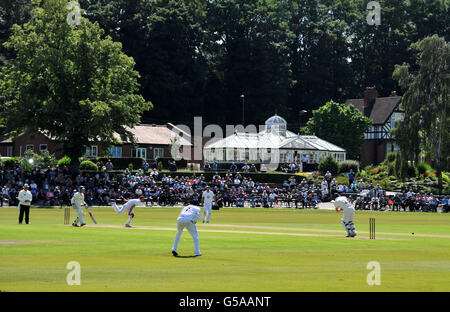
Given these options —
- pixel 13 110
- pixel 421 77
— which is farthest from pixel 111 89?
pixel 421 77

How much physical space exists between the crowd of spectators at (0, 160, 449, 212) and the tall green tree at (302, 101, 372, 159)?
28993 millimetres

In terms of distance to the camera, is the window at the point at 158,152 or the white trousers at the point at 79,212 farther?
the window at the point at 158,152

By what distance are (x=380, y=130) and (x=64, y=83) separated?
50.1m

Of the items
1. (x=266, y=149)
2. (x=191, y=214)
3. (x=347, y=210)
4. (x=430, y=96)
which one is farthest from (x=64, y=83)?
(x=191, y=214)

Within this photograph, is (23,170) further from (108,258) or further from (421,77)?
(108,258)

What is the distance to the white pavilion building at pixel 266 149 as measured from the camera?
7925 centimetres

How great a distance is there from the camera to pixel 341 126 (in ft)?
305

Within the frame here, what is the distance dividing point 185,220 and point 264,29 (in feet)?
320

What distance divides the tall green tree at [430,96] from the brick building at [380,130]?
1208 inches

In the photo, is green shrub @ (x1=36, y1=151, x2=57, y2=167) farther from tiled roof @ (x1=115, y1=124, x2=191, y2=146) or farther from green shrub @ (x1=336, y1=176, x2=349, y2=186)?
green shrub @ (x1=336, y1=176, x2=349, y2=186)

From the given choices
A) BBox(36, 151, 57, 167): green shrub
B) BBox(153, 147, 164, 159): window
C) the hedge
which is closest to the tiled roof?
BBox(153, 147, 164, 159): window

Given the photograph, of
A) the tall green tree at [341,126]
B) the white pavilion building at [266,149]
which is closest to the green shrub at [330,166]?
the white pavilion building at [266,149]

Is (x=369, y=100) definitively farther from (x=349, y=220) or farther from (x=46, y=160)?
(x=349, y=220)

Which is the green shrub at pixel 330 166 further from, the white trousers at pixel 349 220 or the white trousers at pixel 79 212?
the white trousers at pixel 349 220
